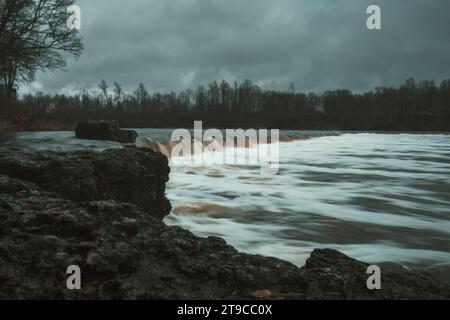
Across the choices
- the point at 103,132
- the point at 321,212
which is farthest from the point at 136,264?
the point at 103,132

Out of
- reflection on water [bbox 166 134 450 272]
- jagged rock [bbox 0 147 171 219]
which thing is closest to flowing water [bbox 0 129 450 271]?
reflection on water [bbox 166 134 450 272]

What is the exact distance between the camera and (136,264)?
2.34m

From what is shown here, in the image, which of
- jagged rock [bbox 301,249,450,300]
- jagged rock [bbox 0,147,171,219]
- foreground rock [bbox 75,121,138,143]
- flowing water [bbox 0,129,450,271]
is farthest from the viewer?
foreground rock [bbox 75,121,138,143]

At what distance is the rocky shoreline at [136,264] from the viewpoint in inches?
83.5

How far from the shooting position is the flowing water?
17.7 ft

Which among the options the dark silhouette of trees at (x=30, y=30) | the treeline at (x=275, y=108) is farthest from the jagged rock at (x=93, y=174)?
the treeline at (x=275, y=108)

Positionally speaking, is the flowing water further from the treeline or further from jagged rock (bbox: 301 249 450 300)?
the treeline

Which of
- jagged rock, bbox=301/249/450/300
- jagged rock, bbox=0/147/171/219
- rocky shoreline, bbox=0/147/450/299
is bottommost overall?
jagged rock, bbox=301/249/450/300

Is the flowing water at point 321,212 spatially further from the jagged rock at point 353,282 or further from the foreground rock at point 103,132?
the jagged rock at point 353,282

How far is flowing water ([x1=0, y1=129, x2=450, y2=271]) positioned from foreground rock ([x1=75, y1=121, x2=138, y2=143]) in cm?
204
